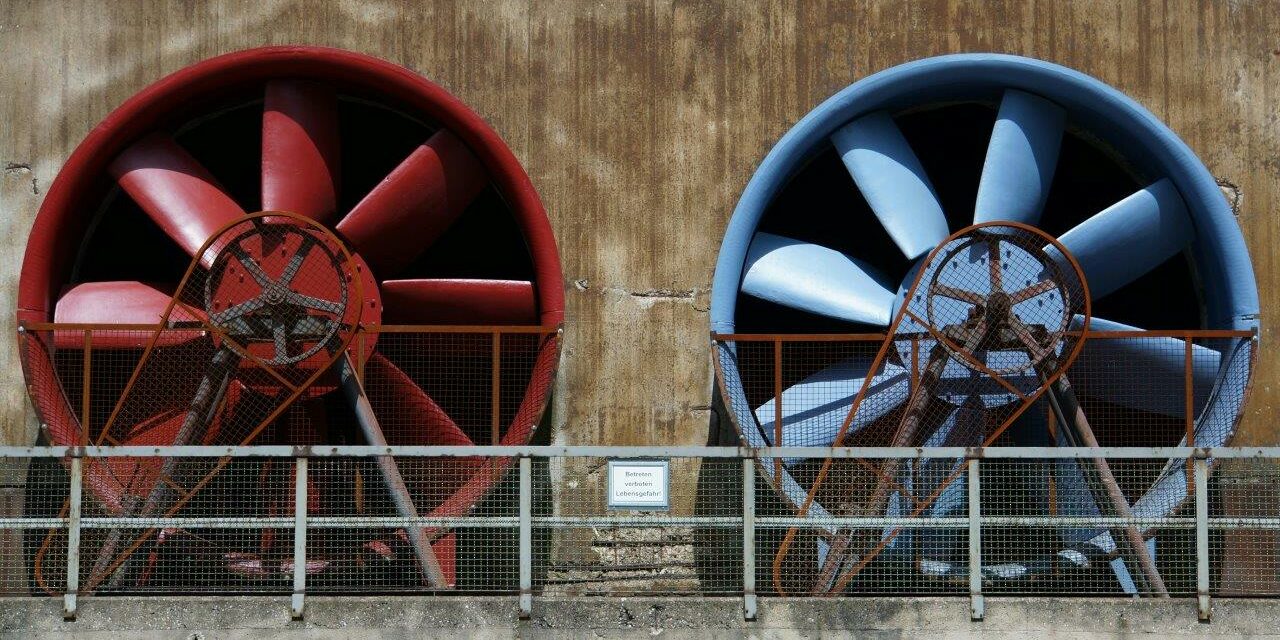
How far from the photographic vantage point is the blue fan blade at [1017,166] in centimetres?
1082

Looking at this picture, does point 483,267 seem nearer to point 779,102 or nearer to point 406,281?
point 406,281

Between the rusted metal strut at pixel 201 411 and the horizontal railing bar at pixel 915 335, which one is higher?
the horizontal railing bar at pixel 915 335

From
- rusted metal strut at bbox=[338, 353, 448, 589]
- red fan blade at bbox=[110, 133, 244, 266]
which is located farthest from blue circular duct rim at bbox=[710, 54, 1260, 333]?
red fan blade at bbox=[110, 133, 244, 266]

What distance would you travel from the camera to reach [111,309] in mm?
10719

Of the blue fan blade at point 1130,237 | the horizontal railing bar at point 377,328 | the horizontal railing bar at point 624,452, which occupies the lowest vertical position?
the horizontal railing bar at point 624,452

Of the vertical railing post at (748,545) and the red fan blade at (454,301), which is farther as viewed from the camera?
the red fan blade at (454,301)

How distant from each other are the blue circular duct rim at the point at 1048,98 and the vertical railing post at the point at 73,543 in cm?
427

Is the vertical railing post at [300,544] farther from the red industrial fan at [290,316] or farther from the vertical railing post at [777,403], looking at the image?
the vertical railing post at [777,403]

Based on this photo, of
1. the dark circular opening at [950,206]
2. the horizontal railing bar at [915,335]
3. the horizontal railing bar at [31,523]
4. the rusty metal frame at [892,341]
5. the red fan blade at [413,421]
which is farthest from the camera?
the dark circular opening at [950,206]

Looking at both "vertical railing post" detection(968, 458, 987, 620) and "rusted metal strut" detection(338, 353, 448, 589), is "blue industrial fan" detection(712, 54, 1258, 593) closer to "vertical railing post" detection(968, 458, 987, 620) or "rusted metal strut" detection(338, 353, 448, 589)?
"vertical railing post" detection(968, 458, 987, 620)

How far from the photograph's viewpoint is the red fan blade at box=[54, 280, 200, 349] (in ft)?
34.6

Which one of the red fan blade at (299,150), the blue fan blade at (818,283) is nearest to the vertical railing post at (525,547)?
the blue fan blade at (818,283)

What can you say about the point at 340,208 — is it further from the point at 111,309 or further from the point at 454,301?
the point at 111,309

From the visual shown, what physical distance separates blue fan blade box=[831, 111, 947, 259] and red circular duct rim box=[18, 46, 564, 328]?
223cm
